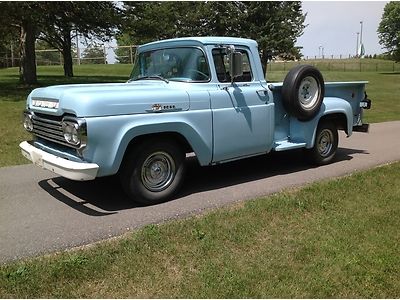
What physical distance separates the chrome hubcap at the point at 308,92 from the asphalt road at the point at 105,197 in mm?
1108

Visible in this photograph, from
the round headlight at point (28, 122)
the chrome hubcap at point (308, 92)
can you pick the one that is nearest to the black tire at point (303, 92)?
the chrome hubcap at point (308, 92)

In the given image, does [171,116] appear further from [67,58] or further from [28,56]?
[67,58]

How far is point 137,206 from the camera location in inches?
220

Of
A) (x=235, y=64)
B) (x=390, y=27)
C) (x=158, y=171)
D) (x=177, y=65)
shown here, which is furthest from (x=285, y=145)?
(x=390, y=27)

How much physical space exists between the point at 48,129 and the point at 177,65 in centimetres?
186

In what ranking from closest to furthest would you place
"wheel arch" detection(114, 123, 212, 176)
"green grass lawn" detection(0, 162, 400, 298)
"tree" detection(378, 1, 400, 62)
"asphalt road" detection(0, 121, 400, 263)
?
"green grass lawn" detection(0, 162, 400, 298) → "asphalt road" detection(0, 121, 400, 263) → "wheel arch" detection(114, 123, 212, 176) → "tree" detection(378, 1, 400, 62)

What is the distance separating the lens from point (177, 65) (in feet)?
20.3

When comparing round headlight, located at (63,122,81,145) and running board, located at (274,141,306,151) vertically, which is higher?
round headlight, located at (63,122,81,145)

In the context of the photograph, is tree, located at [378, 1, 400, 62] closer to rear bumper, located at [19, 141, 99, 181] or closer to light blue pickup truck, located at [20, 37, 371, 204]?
light blue pickup truck, located at [20, 37, 371, 204]

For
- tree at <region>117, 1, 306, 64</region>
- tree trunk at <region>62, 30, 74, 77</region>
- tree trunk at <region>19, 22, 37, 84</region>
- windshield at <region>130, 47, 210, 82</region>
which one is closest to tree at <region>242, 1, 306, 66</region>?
tree at <region>117, 1, 306, 64</region>

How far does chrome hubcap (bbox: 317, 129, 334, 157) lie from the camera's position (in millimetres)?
7820

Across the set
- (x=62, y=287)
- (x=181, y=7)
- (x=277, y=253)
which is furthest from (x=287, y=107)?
(x=181, y=7)

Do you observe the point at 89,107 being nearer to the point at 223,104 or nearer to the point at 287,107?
the point at 223,104

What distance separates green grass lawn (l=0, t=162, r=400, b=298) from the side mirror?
70.1 inches
